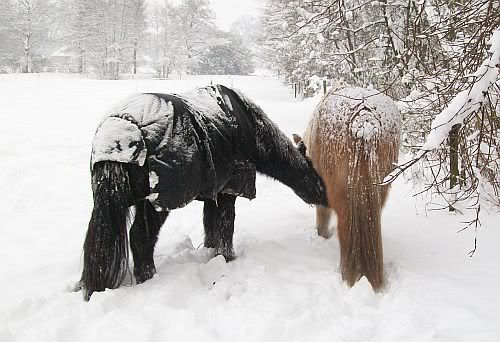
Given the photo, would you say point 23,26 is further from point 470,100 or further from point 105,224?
point 470,100

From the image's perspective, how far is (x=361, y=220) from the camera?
2600 millimetres

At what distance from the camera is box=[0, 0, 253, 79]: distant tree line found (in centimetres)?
3369

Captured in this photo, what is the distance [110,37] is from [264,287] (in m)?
37.4

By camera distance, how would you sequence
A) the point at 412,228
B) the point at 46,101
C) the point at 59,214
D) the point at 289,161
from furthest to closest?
the point at 46,101 < the point at 59,214 < the point at 412,228 < the point at 289,161

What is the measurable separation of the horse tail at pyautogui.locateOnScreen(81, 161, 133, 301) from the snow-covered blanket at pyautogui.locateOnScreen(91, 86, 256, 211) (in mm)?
102

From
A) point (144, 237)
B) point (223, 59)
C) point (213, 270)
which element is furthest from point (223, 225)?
point (223, 59)

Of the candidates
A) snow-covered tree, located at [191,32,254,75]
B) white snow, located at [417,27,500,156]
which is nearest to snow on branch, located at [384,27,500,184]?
white snow, located at [417,27,500,156]

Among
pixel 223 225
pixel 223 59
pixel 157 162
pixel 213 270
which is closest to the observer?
pixel 157 162

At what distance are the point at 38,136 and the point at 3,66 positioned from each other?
114 feet

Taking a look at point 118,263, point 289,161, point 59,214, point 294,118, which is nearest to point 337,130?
point 289,161

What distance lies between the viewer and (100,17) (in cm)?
3447

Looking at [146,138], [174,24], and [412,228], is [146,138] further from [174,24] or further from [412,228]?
[174,24]

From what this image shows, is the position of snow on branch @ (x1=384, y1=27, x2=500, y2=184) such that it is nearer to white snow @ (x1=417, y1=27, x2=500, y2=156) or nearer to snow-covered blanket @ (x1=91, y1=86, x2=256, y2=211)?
white snow @ (x1=417, y1=27, x2=500, y2=156)

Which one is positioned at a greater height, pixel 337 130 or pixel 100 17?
pixel 100 17
